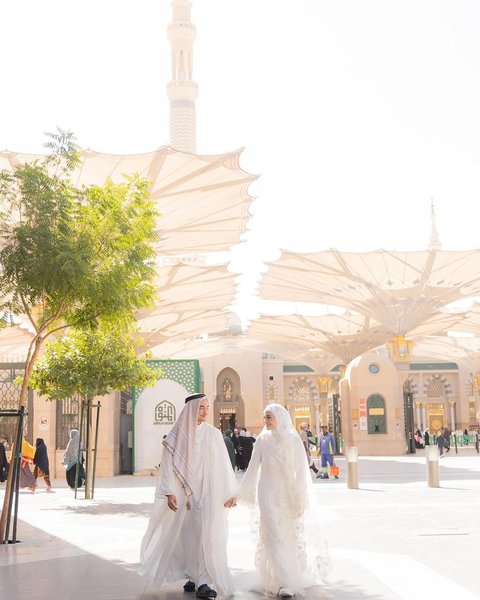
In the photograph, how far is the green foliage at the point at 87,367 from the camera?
14.2 meters

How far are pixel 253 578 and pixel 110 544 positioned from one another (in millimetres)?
2483

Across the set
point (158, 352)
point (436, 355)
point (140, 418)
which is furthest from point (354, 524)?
point (436, 355)

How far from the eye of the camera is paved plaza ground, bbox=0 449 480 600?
19.0 feet

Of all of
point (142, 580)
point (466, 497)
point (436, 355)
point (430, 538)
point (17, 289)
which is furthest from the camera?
point (436, 355)

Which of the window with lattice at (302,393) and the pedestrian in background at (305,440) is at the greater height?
the window with lattice at (302,393)

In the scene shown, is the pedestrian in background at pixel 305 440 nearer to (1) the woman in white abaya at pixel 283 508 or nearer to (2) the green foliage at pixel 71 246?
(2) the green foliage at pixel 71 246

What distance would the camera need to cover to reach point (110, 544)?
27.3 ft

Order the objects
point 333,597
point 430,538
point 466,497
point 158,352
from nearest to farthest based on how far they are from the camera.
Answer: point 333,597, point 430,538, point 466,497, point 158,352

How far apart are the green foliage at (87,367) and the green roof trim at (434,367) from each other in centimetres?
5333

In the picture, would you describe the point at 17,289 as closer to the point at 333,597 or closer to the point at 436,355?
the point at 333,597

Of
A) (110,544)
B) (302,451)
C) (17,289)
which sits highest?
(17,289)

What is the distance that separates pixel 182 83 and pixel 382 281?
69.9 meters

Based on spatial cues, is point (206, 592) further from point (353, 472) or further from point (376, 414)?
point (376, 414)

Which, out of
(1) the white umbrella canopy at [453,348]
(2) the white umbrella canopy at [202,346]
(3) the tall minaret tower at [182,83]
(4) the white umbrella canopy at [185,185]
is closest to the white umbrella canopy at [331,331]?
(2) the white umbrella canopy at [202,346]
